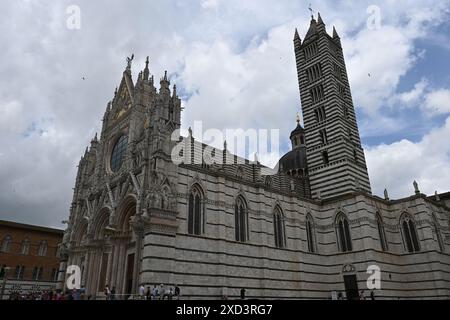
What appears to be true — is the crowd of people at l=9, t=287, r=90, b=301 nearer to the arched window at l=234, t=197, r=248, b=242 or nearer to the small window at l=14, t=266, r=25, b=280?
the arched window at l=234, t=197, r=248, b=242

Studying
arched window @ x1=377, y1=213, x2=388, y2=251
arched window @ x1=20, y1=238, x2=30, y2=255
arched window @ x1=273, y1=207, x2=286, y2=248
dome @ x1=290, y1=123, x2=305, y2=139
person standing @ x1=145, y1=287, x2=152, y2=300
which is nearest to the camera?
person standing @ x1=145, y1=287, x2=152, y2=300

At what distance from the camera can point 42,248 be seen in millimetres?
36812

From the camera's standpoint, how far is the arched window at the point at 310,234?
27234 millimetres

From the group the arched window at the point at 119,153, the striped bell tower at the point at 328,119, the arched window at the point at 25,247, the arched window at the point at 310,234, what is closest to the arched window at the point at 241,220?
the arched window at the point at 310,234

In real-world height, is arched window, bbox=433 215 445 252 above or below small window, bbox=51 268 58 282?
above

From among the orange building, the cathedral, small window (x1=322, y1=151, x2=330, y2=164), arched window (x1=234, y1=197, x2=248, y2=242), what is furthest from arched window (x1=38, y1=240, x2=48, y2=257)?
small window (x1=322, y1=151, x2=330, y2=164)

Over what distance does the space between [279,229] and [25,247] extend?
2690cm

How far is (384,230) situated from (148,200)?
19.3 m

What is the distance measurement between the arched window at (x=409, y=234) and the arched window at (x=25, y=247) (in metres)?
35.9

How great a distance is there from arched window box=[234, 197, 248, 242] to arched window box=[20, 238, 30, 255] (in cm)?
2494

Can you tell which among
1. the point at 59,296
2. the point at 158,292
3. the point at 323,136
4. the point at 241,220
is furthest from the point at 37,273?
the point at 323,136

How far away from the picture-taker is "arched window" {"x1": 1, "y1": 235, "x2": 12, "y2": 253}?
33.9 meters
